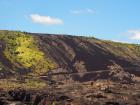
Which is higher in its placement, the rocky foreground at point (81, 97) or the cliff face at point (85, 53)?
the cliff face at point (85, 53)

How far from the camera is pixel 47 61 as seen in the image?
3853 inches

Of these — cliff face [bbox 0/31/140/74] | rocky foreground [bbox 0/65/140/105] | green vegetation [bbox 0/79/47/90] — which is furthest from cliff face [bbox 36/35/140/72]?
rocky foreground [bbox 0/65/140/105]

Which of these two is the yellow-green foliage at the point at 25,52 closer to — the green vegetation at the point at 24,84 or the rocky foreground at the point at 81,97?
the green vegetation at the point at 24,84

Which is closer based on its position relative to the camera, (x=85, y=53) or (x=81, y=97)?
(x=81, y=97)

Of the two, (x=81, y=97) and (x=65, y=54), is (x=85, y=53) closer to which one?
(x=65, y=54)

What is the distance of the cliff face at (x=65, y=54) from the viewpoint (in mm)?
95812

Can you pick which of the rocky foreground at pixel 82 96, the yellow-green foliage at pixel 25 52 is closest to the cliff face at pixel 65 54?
the yellow-green foliage at pixel 25 52

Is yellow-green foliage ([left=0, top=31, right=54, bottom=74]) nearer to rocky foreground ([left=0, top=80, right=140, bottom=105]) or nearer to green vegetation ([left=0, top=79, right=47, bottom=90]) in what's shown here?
green vegetation ([left=0, top=79, right=47, bottom=90])

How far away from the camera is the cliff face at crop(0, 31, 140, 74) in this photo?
314ft

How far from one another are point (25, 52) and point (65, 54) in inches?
409

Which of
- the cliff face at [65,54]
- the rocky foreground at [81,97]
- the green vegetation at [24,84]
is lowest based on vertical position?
the rocky foreground at [81,97]

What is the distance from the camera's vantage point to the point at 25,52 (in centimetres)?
10194

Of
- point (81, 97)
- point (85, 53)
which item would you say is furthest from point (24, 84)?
point (85, 53)

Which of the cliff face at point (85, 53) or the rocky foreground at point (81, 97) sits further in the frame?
the cliff face at point (85, 53)
